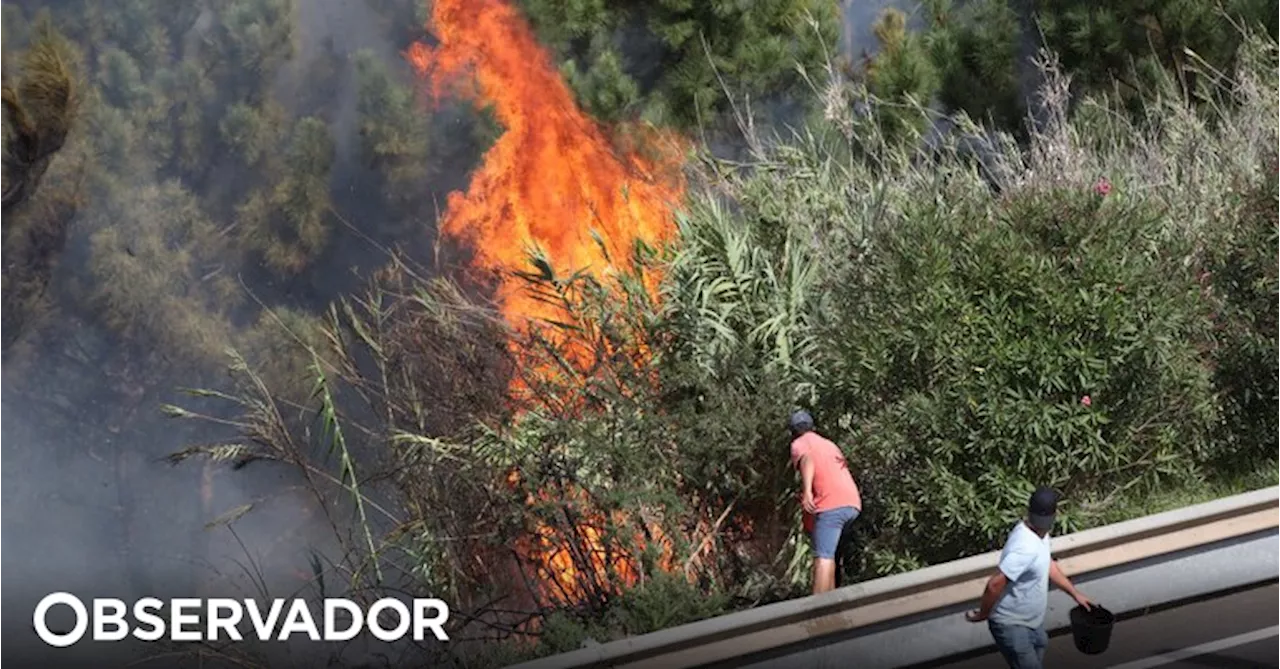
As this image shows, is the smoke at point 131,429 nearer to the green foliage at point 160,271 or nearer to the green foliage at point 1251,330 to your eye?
the green foliage at point 160,271

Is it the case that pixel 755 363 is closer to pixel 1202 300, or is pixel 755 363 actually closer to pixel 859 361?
pixel 859 361

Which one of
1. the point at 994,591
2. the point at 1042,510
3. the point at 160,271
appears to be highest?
the point at 1042,510

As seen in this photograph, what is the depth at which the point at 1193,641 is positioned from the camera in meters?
11.4

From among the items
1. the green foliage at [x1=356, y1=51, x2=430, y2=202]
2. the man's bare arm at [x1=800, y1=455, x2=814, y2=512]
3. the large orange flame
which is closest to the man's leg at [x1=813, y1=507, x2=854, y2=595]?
the man's bare arm at [x1=800, y1=455, x2=814, y2=512]

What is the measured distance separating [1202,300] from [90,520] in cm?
2576

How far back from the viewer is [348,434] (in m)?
33.9

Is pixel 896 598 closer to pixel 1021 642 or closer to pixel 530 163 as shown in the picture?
pixel 1021 642

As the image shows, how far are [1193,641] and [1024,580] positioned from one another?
2130 millimetres

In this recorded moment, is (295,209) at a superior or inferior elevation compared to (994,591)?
inferior

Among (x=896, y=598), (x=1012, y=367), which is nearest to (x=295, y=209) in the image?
(x=1012, y=367)

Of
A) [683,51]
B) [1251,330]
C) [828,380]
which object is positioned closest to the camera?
[828,380]

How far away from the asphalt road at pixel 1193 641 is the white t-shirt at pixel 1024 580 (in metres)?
1.51

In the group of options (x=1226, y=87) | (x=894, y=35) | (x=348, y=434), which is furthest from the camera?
(x=348, y=434)

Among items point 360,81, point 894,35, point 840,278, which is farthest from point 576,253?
point 840,278
